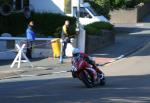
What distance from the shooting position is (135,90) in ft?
54.7

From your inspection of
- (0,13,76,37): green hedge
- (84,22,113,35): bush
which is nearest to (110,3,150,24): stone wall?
(84,22,113,35): bush

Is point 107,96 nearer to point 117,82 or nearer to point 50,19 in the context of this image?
point 117,82

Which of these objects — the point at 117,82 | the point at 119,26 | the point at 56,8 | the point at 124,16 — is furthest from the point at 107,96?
the point at 124,16

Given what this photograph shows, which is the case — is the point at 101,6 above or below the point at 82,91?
below

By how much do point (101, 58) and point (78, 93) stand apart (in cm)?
1476

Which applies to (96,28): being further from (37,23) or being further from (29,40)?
(29,40)

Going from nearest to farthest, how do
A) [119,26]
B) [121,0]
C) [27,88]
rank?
[27,88] → [121,0] → [119,26]

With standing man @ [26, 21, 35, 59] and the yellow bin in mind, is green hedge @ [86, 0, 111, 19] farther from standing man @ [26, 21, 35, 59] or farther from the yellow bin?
standing man @ [26, 21, 35, 59]

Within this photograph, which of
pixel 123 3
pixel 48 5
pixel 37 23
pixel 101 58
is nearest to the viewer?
pixel 101 58

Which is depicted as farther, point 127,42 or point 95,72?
point 127,42

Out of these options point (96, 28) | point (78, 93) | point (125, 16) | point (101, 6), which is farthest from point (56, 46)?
point (125, 16)

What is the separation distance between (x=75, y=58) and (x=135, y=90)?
2.08 metres

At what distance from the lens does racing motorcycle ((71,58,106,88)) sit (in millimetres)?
17594

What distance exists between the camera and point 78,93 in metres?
16.1
